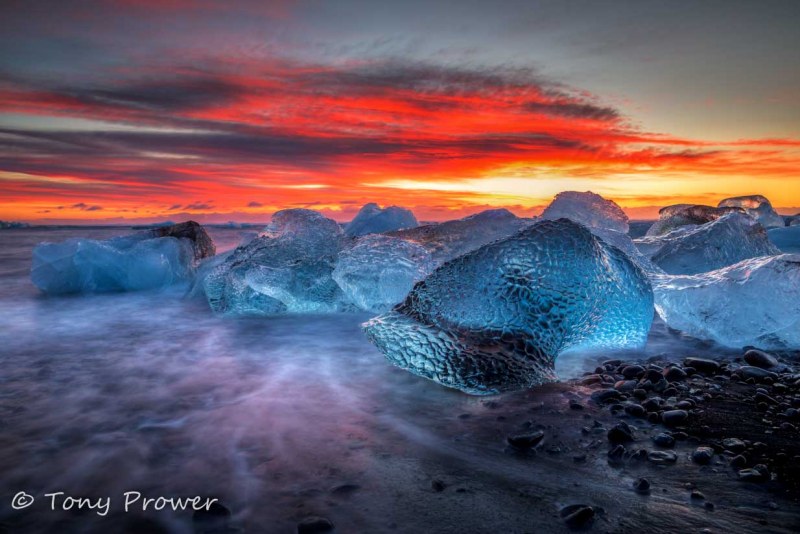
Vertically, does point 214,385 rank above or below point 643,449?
below

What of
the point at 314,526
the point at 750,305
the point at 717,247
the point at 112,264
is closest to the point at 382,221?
the point at 112,264

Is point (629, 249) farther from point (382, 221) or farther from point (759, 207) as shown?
point (759, 207)

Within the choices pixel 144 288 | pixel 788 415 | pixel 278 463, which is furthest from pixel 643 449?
pixel 144 288

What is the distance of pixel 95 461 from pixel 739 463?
2.29 metres

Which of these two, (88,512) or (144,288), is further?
(144,288)

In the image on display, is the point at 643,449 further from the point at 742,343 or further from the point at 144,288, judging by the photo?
the point at 144,288

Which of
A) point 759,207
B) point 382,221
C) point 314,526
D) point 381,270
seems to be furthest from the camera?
point 759,207

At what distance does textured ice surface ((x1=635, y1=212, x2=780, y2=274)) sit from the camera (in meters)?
4.75

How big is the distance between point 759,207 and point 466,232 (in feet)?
31.3

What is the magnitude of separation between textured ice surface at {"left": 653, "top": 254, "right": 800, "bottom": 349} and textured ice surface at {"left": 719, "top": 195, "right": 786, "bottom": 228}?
8.95m

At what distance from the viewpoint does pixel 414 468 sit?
1698 millimetres

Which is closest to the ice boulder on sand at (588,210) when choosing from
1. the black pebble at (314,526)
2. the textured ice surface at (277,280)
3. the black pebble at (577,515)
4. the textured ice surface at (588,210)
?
the textured ice surface at (588,210)

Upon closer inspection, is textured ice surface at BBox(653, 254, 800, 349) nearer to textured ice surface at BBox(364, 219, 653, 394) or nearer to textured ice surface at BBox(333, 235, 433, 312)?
textured ice surface at BBox(364, 219, 653, 394)

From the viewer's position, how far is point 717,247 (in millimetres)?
4762
